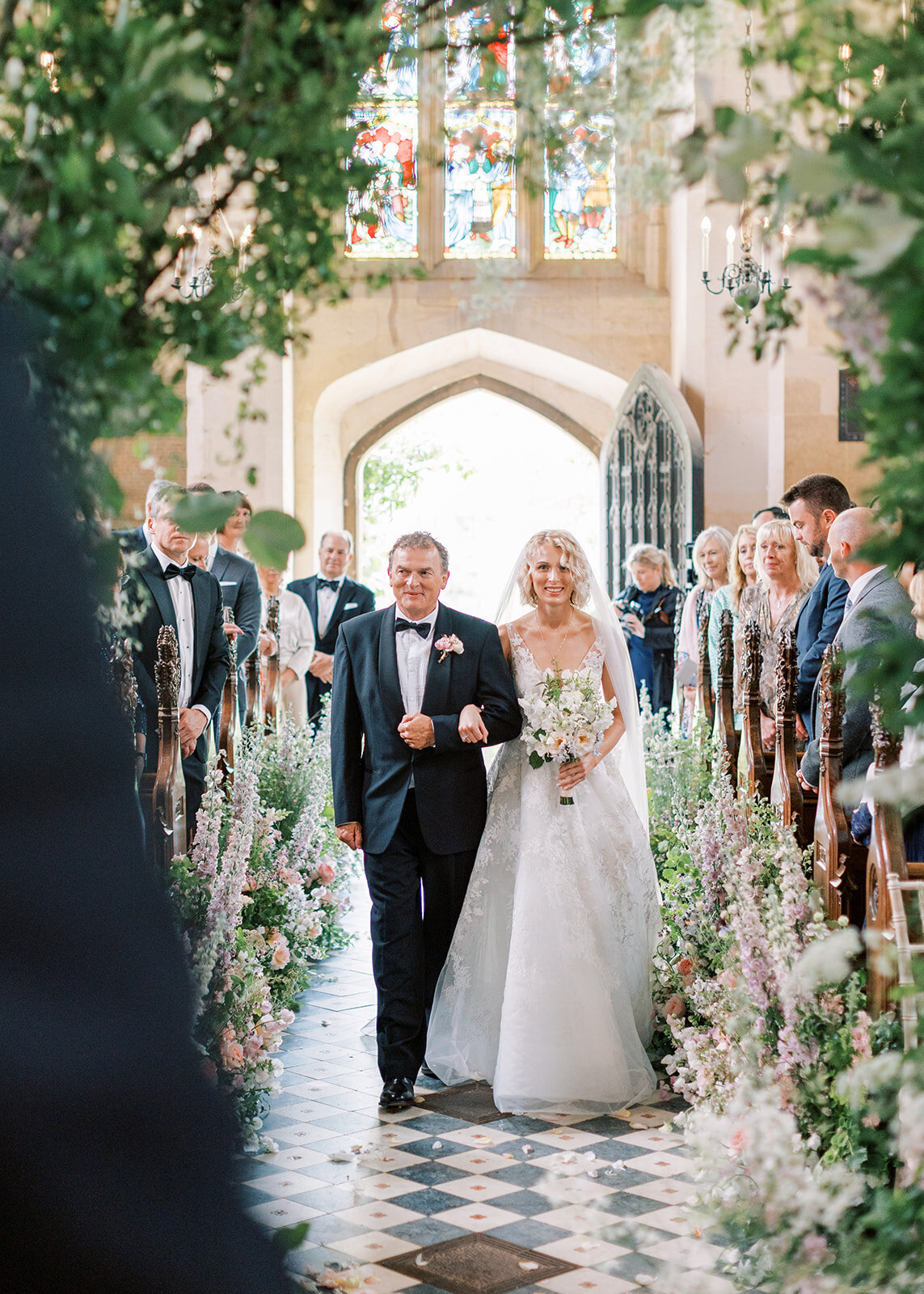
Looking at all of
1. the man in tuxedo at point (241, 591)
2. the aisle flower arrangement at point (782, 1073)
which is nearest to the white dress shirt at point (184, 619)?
the man in tuxedo at point (241, 591)

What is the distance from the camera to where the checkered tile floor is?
317cm

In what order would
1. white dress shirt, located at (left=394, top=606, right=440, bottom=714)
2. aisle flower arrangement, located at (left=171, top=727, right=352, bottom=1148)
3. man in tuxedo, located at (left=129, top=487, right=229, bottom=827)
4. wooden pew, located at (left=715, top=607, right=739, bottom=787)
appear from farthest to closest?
1. wooden pew, located at (left=715, top=607, right=739, bottom=787)
2. man in tuxedo, located at (left=129, top=487, right=229, bottom=827)
3. white dress shirt, located at (left=394, top=606, right=440, bottom=714)
4. aisle flower arrangement, located at (left=171, top=727, right=352, bottom=1148)

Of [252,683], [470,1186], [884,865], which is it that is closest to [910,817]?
[884,865]

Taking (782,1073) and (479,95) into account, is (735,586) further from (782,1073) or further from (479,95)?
(479,95)

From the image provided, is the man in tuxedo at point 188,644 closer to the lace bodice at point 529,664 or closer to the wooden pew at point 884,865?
the lace bodice at point 529,664

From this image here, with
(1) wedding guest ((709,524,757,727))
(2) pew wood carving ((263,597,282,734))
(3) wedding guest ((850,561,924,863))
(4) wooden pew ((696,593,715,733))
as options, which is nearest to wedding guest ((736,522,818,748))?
(1) wedding guest ((709,524,757,727))

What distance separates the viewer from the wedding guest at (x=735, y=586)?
6504mm

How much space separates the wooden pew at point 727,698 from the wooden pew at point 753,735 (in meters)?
0.15

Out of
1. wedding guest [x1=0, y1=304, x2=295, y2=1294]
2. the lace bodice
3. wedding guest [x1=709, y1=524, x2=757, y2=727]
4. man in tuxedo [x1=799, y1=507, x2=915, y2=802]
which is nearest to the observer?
wedding guest [x1=0, y1=304, x2=295, y2=1294]

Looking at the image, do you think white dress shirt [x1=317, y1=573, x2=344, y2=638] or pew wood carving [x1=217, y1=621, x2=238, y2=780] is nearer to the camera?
pew wood carving [x1=217, y1=621, x2=238, y2=780]

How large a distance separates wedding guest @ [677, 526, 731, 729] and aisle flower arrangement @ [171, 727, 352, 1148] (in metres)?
2.38

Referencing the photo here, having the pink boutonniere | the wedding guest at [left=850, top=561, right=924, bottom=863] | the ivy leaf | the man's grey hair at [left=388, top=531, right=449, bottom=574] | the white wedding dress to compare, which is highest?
the man's grey hair at [left=388, top=531, right=449, bottom=574]

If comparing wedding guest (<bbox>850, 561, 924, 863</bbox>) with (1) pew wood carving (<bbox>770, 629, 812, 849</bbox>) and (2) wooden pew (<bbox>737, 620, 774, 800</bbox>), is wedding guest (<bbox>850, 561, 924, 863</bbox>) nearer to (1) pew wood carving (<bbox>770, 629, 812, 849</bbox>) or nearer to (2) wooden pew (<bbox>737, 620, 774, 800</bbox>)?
(1) pew wood carving (<bbox>770, 629, 812, 849</bbox>)

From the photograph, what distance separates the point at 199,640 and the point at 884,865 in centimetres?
292
